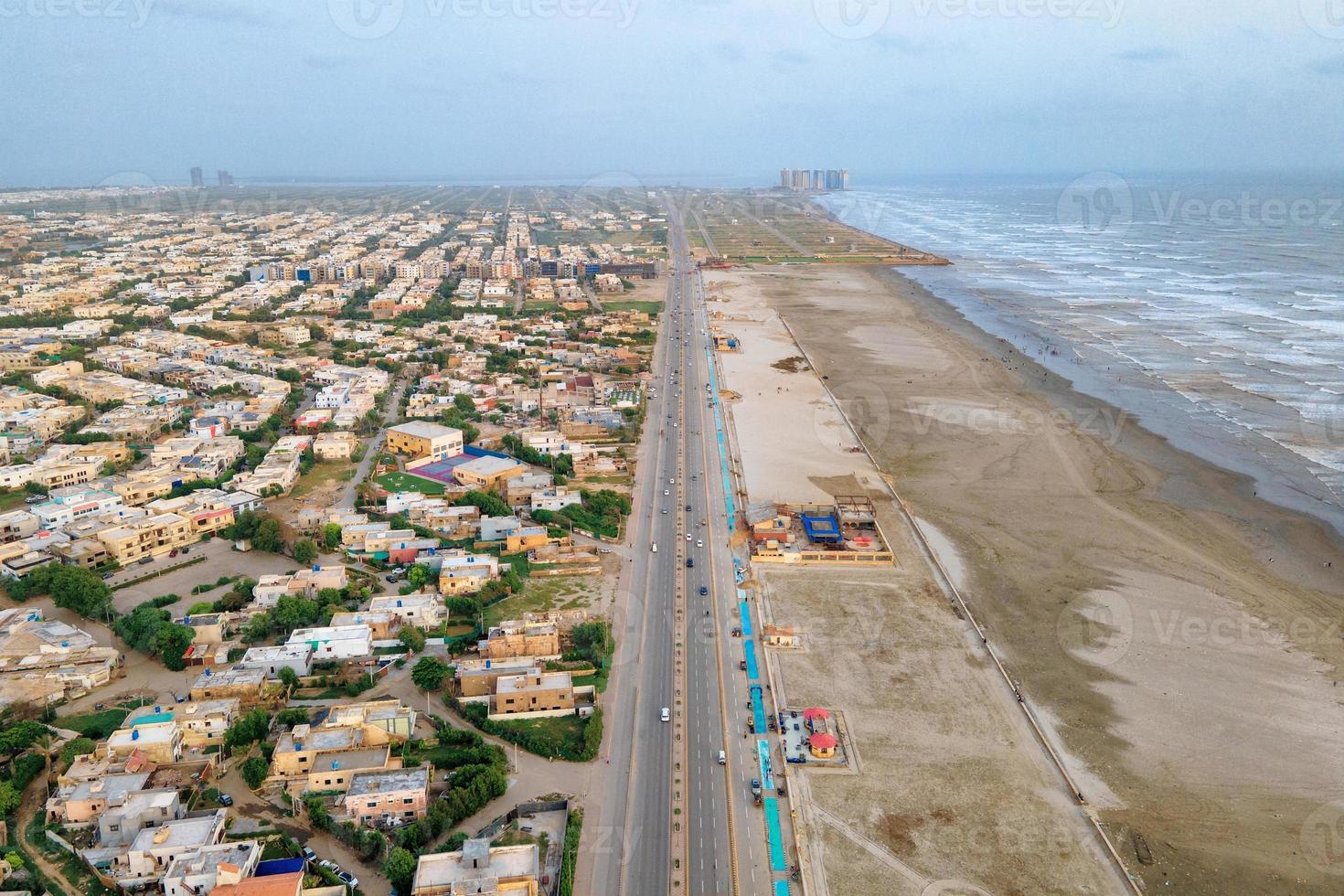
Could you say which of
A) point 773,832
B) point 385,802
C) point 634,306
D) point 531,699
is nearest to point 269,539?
point 531,699

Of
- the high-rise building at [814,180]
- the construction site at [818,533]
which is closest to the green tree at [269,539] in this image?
the construction site at [818,533]

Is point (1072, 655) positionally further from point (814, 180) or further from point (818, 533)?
point (814, 180)

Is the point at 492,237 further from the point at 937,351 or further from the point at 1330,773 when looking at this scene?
the point at 1330,773

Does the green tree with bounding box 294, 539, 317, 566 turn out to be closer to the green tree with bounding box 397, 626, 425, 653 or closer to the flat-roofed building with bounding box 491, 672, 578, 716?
the green tree with bounding box 397, 626, 425, 653

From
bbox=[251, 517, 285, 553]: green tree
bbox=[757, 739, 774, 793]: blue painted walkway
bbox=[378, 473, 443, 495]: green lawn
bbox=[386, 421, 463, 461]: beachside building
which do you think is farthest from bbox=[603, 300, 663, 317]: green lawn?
bbox=[757, 739, 774, 793]: blue painted walkway

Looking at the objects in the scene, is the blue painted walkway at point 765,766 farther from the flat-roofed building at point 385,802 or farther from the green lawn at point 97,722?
the green lawn at point 97,722
